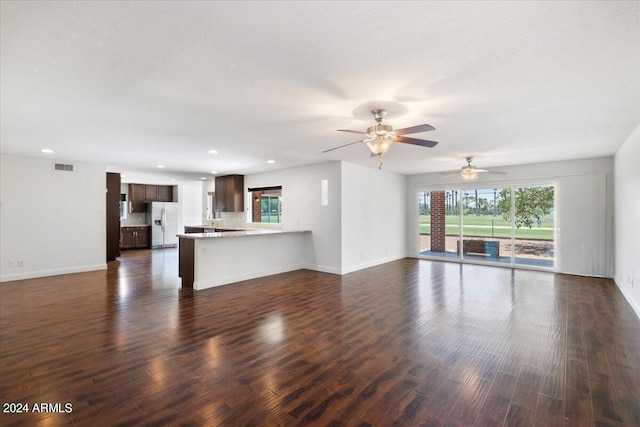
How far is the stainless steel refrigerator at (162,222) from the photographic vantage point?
35.8ft

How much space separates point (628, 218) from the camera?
14.6 ft

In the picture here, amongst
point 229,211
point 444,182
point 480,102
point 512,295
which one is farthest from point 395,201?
point 480,102

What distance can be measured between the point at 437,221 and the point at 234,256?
19.3ft

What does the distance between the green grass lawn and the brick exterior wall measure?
0.42 ft

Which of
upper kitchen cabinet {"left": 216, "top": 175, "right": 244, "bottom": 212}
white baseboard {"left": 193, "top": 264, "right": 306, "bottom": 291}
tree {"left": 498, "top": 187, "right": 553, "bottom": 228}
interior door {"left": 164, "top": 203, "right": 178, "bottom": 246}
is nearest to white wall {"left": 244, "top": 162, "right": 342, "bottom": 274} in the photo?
white baseboard {"left": 193, "top": 264, "right": 306, "bottom": 291}

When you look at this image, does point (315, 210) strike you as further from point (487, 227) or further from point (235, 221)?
point (487, 227)

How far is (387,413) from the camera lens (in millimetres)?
2010

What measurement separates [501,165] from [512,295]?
346 cm

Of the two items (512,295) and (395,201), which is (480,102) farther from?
(395,201)

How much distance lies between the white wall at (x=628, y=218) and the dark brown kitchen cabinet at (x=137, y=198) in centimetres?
1301

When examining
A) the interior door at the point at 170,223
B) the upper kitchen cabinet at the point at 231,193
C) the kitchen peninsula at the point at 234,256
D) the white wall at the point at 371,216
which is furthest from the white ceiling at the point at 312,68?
the interior door at the point at 170,223

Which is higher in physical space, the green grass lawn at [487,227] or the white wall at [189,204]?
the white wall at [189,204]

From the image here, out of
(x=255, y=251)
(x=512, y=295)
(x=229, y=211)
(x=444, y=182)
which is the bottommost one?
(x=512, y=295)

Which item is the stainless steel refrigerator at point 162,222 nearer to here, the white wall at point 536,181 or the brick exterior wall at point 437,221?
the white wall at point 536,181
